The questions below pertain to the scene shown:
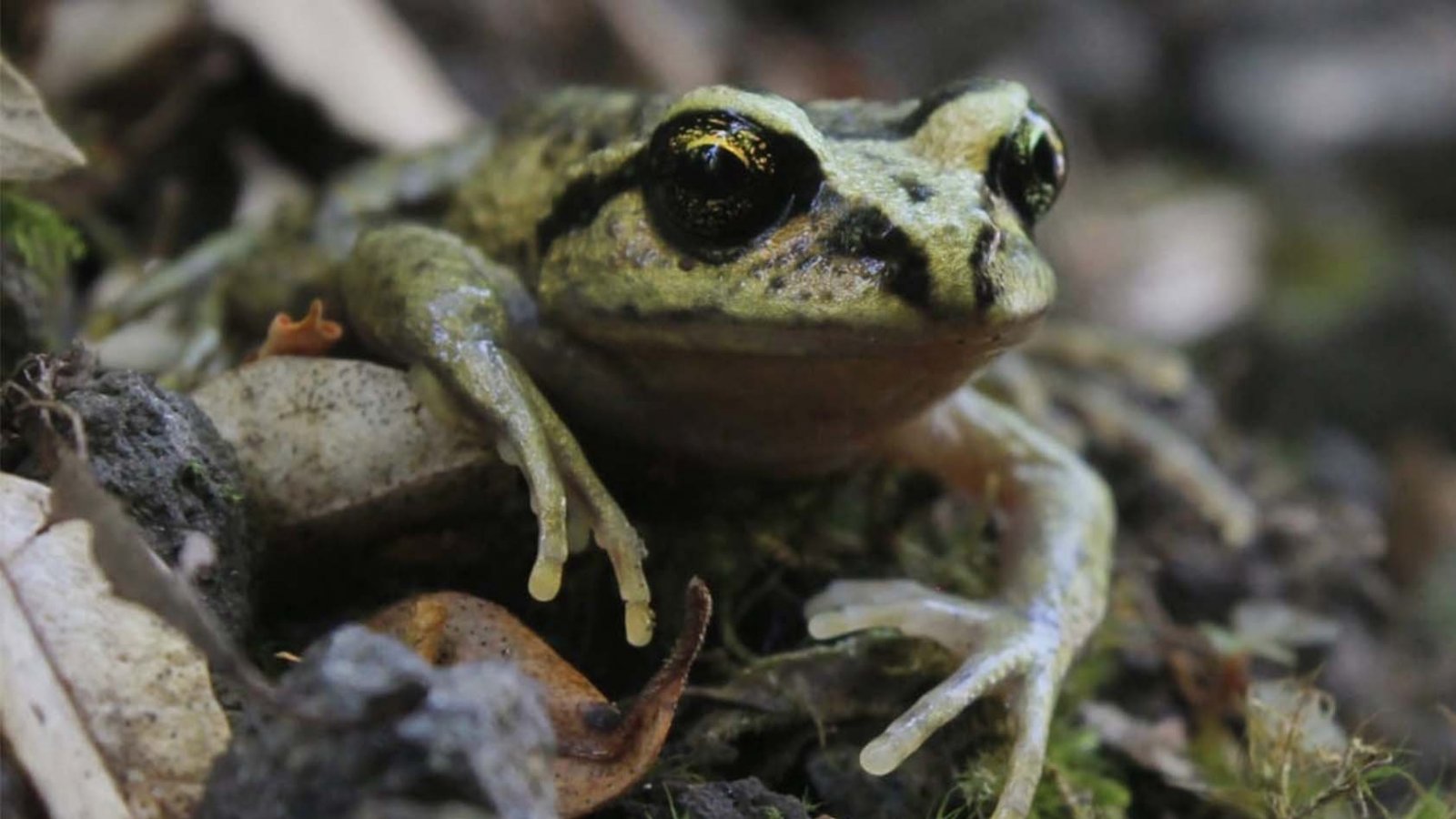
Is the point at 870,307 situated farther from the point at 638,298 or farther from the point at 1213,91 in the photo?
the point at 1213,91

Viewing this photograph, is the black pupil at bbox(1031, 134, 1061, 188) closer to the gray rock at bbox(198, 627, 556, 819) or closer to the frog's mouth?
the frog's mouth

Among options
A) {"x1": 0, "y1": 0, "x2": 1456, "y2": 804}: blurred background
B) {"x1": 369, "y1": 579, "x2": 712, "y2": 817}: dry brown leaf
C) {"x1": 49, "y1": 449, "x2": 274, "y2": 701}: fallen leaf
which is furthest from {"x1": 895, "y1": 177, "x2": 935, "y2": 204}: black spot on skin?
{"x1": 49, "y1": 449, "x2": 274, "y2": 701}: fallen leaf

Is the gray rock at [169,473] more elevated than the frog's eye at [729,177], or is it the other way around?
the frog's eye at [729,177]

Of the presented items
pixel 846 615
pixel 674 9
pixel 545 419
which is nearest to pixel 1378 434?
pixel 674 9

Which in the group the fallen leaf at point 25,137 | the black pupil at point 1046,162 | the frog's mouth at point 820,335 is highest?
the fallen leaf at point 25,137

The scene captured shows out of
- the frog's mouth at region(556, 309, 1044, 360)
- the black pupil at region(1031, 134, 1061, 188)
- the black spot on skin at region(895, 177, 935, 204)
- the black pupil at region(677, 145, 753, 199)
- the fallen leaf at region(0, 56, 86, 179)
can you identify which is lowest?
the frog's mouth at region(556, 309, 1044, 360)

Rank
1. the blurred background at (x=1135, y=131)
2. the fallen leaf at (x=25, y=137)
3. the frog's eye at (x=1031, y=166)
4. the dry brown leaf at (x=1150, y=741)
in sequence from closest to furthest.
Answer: the fallen leaf at (x=25, y=137), the frog's eye at (x=1031, y=166), the dry brown leaf at (x=1150, y=741), the blurred background at (x=1135, y=131)

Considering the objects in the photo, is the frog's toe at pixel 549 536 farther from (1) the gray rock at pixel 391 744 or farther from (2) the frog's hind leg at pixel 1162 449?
(2) the frog's hind leg at pixel 1162 449

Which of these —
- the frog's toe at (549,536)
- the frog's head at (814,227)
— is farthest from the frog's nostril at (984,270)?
the frog's toe at (549,536)

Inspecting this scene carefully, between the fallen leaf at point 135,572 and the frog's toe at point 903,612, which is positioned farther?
the frog's toe at point 903,612
